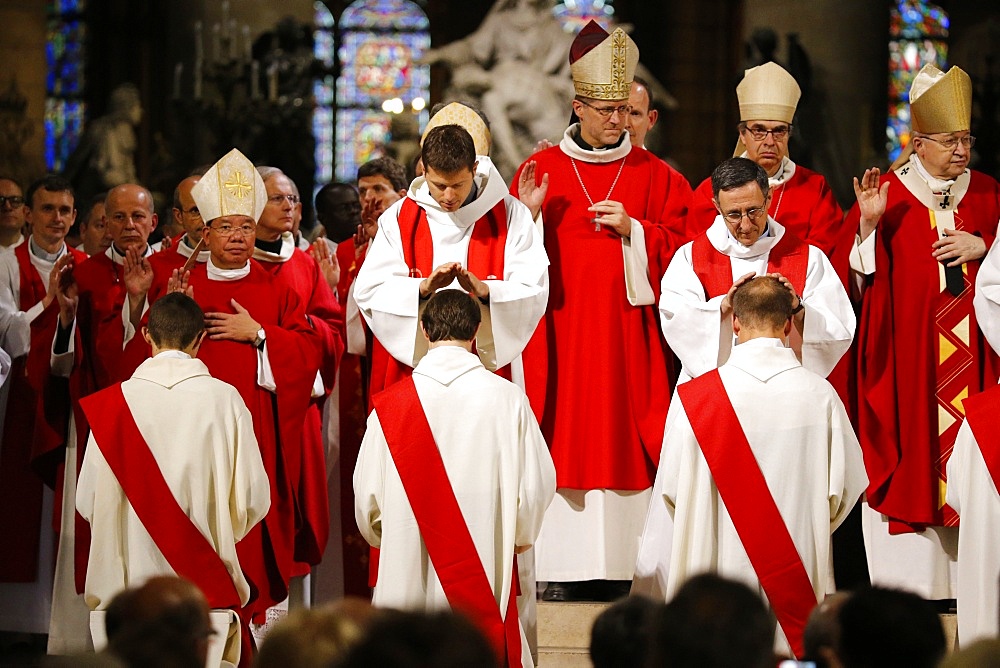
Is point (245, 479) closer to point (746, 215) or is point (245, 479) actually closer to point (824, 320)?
point (746, 215)

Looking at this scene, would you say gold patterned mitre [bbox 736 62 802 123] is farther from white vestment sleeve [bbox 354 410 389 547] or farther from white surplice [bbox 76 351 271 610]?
white surplice [bbox 76 351 271 610]

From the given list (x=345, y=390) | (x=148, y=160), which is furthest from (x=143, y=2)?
(x=345, y=390)

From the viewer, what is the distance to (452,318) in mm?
5477

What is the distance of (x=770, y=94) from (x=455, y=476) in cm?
245

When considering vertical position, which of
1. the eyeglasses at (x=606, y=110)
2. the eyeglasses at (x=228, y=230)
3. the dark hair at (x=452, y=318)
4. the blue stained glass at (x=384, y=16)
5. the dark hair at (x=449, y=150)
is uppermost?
the blue stained glass at (x=384, y=16)

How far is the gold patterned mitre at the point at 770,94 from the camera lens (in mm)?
7000

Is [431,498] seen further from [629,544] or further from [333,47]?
[333,47]

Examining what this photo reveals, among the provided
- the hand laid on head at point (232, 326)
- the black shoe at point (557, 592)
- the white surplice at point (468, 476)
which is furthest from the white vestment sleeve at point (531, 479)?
the hand laid on head at point (232, 326)

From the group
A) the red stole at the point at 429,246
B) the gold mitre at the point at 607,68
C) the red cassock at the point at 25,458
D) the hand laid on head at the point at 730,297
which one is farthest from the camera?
the red cassock at the point at 25,458

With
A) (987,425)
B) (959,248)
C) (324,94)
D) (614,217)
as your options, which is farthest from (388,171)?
(324,94)

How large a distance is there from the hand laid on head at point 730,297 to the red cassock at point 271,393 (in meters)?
1.70

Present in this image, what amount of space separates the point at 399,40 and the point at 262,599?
11057mm

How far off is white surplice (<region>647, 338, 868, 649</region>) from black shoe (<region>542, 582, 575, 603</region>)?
3.67 ft

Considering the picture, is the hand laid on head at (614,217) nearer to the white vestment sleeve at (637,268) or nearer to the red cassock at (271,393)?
the white vestment sleeve at (637,268)
